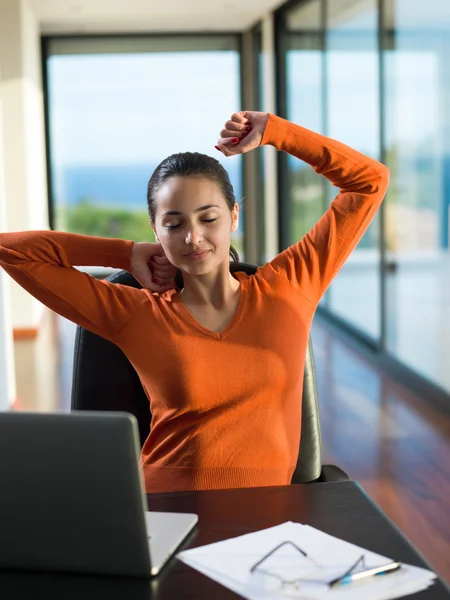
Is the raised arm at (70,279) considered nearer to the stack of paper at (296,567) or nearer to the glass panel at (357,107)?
the stack of paper at (296,567)

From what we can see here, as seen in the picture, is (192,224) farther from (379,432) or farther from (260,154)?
(260,154)

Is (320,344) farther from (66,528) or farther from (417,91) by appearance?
(66,528)

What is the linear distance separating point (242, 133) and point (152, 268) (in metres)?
0.32

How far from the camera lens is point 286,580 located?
1.10m

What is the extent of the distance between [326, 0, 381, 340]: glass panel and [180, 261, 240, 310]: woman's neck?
3.81m

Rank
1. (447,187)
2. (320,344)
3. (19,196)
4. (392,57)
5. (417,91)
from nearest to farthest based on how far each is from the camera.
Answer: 1. (447,187)
2. (417,91)
3. (392,57)
4. (320,344)
5. (19,196)

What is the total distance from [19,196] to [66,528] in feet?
20.0

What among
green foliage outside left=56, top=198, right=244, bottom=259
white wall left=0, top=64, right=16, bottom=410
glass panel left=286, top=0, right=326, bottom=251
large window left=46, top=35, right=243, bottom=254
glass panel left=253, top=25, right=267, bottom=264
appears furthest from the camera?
green foliage outside left=56, top=198, right=244, bottom=259

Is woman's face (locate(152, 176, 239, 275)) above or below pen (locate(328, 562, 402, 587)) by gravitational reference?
above

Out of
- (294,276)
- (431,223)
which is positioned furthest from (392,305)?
(294,276)

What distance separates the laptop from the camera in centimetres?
107

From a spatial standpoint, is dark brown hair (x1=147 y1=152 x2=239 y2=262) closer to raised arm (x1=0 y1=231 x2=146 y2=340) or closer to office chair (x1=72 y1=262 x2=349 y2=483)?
raised arm (x1=0 y1=231 x2=146 y2=340)

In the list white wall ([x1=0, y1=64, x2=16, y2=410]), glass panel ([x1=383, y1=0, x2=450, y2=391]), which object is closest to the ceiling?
glass panel ([x1=383, y1=0, x2=450, y2=391])

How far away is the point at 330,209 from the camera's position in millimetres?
1881
